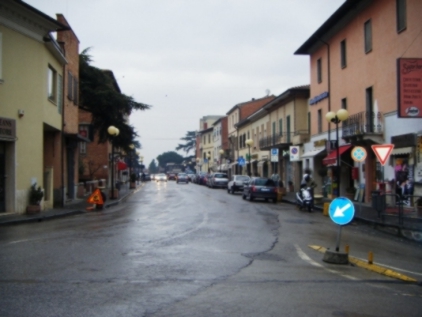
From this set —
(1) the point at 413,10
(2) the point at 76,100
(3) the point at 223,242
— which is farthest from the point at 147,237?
(2) the point at 76,100

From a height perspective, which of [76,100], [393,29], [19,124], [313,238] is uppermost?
[393,29]

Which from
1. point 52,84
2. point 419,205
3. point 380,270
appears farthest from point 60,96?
point 380,270

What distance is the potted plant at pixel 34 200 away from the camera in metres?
20.1

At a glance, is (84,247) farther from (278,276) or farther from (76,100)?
(76,100)

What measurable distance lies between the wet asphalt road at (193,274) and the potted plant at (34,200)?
525cm

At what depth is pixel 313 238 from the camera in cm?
1395

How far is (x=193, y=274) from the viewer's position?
27.4ft

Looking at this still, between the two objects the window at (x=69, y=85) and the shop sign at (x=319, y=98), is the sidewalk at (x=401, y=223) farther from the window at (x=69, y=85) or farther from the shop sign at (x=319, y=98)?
the window at (x=69, y=85)

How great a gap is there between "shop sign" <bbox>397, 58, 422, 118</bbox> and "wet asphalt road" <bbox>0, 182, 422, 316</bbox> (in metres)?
4.63

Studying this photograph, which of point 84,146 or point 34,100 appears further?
point 84,146

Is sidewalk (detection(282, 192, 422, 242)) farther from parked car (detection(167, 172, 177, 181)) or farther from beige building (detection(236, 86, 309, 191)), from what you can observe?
parked car (detection(167, 172, 177, 181))

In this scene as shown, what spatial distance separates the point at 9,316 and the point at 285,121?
3938cm

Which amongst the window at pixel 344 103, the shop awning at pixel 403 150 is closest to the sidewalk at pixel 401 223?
the shop awning at pixel 403 150

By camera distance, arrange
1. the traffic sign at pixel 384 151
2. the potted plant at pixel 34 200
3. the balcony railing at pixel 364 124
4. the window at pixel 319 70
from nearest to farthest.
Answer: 1. the traffic sign at pixel 384 151
2. the potted plant at pixel 34 200
3. the balcony railing at pixel 364 124
4. the window at pixel 319 70
